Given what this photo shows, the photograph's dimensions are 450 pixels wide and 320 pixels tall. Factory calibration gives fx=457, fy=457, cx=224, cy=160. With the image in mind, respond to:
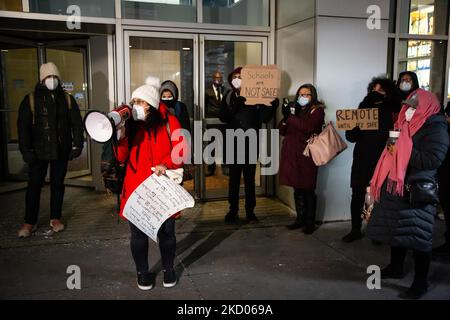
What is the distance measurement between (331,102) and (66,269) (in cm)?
367

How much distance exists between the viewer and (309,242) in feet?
17.2

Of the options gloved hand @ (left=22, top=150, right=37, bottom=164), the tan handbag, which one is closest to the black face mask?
gloved hand @ (left=22, top=150, right=37, bottom=164)

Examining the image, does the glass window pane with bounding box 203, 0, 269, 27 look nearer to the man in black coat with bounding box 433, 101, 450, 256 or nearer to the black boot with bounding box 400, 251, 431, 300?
the man in black coat with bounding box 433, 101, 450, 256

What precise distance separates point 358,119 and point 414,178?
4.24ft

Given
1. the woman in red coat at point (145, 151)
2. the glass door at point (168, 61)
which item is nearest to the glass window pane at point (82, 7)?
the glass door at point (168, 61)

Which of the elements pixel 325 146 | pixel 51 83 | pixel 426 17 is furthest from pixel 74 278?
pixel 426 17

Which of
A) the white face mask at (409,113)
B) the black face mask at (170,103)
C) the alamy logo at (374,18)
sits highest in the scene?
the alamy logo at (374,18)

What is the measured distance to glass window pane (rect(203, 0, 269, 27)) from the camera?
6.65 m

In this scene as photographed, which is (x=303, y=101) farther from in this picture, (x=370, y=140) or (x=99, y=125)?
(x=99, y=125)

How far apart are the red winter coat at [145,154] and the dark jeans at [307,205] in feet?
7.24

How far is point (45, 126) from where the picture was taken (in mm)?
5270

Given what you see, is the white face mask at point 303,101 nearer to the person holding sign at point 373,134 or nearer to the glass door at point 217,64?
the person holding sign at point 373,134

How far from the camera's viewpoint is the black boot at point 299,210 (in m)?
5.57
